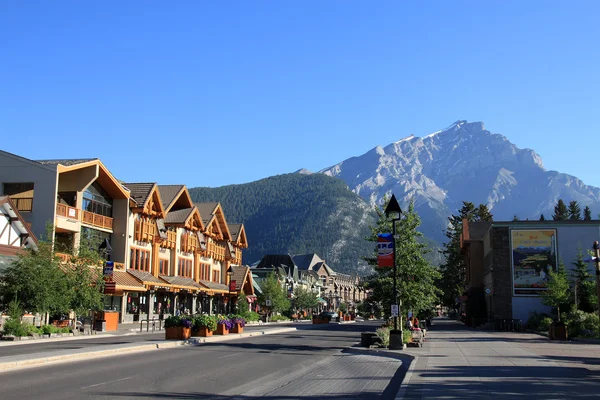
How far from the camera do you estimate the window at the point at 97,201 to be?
165 ft

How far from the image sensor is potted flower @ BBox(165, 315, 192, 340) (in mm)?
30766

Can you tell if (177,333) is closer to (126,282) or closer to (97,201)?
(126,282)

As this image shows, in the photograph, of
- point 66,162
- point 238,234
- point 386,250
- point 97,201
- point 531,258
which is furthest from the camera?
point 238,234

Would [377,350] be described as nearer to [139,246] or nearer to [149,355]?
[149,355]

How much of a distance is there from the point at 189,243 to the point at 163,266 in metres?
5.30

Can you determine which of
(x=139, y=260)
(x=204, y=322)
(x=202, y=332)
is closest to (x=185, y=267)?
(x=139, y=260)

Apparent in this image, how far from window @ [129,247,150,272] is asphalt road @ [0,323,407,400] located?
32.2 meters

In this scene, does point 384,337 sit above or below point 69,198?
below

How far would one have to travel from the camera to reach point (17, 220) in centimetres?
4006

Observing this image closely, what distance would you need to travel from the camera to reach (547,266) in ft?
175

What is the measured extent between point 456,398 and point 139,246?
47119 millimetres

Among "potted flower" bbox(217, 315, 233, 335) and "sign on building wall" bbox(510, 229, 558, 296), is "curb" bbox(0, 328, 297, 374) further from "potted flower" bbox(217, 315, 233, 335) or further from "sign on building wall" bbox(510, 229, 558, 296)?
"sign on building wall" bbox(510, 229, 558, 296)

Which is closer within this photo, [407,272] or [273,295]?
[407,272]

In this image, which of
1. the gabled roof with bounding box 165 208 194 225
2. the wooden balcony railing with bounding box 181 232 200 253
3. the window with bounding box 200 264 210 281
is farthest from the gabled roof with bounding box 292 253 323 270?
the gabled roof with bounding box 165 208 194 225
